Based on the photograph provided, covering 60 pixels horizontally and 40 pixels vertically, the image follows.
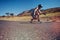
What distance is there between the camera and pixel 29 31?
221cm

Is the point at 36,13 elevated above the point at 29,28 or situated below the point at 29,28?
above

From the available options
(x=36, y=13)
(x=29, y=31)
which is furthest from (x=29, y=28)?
(x=36, y=13)

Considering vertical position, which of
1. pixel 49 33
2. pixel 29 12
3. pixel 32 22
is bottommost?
pixel 49 33

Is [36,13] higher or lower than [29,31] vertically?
higher

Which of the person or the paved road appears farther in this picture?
the person

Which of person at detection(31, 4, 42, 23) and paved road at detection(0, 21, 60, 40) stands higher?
person at detection(31, 4, 42, 23)

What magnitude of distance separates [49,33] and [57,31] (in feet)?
0.40

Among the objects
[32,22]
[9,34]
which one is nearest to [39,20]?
[32,22]

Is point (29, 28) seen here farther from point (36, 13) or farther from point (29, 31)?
point (36, 13)

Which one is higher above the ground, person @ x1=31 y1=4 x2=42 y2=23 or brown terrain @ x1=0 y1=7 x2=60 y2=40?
person @ x1=31 y1=4 x2=42 y2=23

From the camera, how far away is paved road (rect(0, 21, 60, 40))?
2113 mm

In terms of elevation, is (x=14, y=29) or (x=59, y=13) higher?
(x=59, y=13)

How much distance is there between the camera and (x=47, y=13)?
2.29 metres

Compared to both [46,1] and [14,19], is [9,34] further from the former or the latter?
[46,1]
